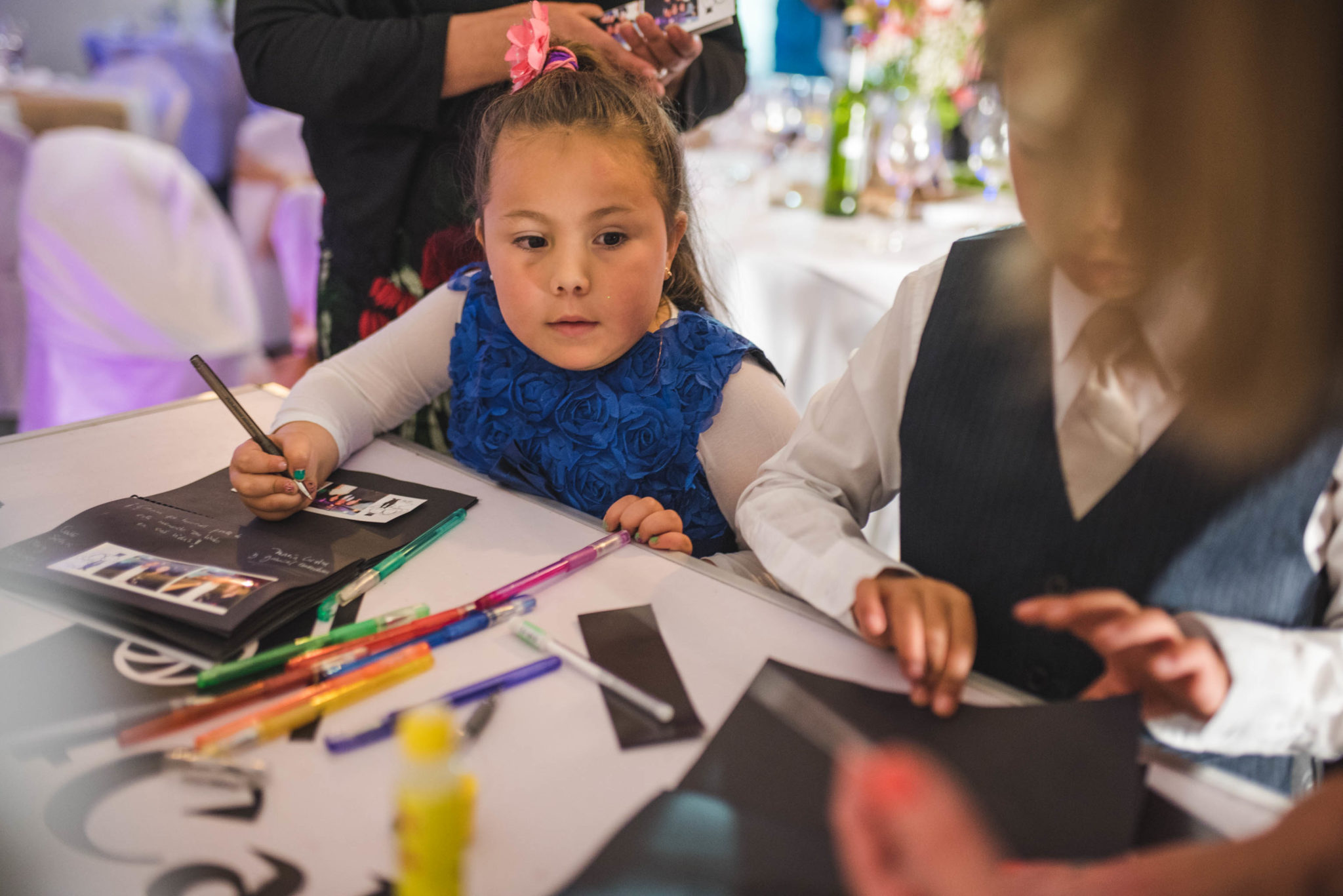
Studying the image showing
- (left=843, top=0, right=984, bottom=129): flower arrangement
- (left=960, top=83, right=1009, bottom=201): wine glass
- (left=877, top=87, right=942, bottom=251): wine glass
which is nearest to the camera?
(left=877, top=87, right=942, bottom=251): wine glass

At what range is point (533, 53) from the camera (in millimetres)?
939

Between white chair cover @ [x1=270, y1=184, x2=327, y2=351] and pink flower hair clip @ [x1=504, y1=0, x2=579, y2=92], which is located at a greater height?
pink flower hair clip @ [x1=504, y1=0, x2=579, y2=92]

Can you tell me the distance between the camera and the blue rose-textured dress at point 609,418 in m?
0.98

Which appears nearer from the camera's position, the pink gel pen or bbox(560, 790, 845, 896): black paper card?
bbox(560, 790, 845, 896): black paper card

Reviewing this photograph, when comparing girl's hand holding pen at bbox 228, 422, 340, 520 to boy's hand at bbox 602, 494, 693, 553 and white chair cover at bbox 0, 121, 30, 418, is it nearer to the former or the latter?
boy's hand at bbox 602, 494, 693, 553

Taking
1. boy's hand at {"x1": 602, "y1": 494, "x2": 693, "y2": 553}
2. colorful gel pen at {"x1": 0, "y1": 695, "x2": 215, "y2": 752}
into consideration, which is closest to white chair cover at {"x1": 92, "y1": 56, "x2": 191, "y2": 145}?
boy's hand at {"x1": 602, "y1": 494, "x2": 693, "y2": 553}

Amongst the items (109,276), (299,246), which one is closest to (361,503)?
(109,276)

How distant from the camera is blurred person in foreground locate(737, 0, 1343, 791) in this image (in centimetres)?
46

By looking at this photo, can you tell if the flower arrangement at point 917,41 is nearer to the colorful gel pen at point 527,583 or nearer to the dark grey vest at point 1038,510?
the dark grey vest at point 1038,510

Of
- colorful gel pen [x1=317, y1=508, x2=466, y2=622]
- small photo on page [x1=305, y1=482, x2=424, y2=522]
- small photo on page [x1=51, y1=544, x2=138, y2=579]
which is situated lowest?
small photo on page [x1=305, y1=482, x2=424, y2=522]

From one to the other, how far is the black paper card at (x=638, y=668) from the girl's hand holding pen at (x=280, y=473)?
0.33 meters

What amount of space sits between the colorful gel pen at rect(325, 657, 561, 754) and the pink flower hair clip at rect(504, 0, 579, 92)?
675 mm

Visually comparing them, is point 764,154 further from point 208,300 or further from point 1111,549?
point 1111,549

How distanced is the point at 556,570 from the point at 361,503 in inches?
9.8
